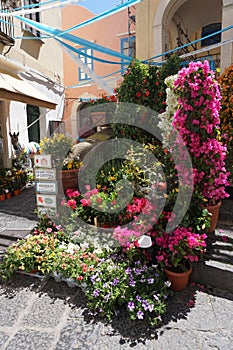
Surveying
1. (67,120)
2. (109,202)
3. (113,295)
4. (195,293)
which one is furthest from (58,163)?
(67,120)

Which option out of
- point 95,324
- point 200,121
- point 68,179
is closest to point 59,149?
point 68,179

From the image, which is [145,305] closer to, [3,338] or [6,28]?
[3,338]

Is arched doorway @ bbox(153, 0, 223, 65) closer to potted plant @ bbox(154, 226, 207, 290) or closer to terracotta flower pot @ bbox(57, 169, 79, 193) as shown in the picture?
terracotta flower pot @ bbox(57, 169, 79, 193)

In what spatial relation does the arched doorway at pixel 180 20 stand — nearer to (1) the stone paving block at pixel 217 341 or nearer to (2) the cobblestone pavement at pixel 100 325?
(2) the cobblestone pavement at pixel 100 325

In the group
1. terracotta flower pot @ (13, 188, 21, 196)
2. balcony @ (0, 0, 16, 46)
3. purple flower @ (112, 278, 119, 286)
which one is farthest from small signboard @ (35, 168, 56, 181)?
balcony @ (0, 0, 16, 46)

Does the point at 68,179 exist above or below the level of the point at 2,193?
above

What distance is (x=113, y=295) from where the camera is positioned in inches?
94.6

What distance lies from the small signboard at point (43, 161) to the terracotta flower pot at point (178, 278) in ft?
6.71

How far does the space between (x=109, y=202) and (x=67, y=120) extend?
32.1 feet

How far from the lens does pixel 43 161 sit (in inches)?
137

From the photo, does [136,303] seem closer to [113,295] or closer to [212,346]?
[113,295]

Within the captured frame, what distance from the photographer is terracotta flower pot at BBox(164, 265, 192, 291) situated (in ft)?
8.59

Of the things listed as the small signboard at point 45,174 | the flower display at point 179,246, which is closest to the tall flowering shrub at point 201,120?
the flower display at point 179,246

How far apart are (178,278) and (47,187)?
6.76ft
